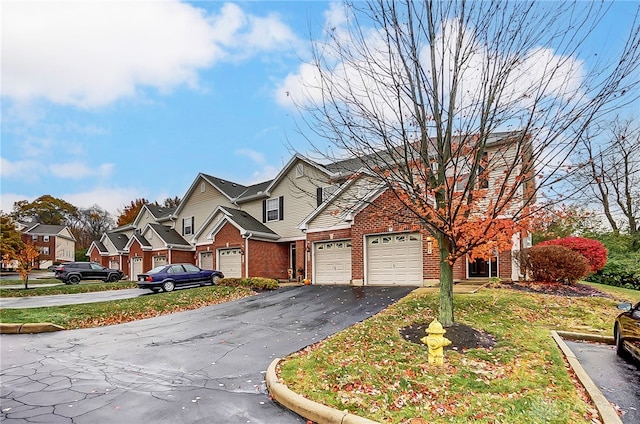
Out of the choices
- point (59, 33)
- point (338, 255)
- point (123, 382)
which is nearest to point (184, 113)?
point (59, 33)

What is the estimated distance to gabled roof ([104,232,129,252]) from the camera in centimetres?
3787

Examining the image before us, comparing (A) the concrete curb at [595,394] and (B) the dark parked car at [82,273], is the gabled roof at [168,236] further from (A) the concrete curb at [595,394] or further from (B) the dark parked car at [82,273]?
(A) the concrete curb at [595,394]

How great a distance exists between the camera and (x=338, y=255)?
18.8 meters

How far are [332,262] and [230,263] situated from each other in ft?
25.4

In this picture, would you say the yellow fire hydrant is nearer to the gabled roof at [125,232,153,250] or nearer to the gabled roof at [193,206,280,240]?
the gabled roof at [193,206,280,240]

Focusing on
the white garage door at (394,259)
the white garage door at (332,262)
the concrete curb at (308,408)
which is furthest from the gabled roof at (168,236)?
the concrete curb at (308,408)

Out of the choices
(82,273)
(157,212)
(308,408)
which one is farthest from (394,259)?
(157,212)

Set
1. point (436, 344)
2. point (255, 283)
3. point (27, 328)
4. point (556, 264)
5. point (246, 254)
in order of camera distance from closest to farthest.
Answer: point (436, 344) → point (27, 328) → point (556, 264) → point (255, 283) → point (246, 254)

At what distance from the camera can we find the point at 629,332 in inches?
255

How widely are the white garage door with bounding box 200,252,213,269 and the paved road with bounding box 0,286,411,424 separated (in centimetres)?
1345

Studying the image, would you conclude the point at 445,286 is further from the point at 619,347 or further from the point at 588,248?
the point at 588,248

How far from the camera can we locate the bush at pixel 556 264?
42.7 ft

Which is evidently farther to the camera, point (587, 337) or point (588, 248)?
point (588, 248)

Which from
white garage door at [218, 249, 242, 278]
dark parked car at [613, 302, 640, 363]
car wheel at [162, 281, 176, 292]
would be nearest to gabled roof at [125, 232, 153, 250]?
white garage door at [218, 249, 242, 278]
